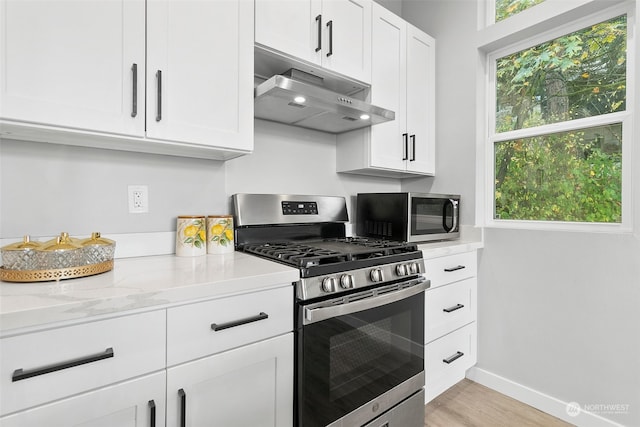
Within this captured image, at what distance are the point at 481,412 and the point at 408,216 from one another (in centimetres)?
122

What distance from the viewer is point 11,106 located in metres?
0.92

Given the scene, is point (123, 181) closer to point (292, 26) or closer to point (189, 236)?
point (189, 236)

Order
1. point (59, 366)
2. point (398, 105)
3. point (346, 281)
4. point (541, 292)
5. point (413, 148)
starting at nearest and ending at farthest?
point (59, 366) → point (346, 281) → point (541, 292) → point (398, 105) → point (413, 148)

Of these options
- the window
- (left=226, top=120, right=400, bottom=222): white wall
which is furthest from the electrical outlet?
the window

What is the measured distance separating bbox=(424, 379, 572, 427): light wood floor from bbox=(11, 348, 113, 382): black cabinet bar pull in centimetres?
166

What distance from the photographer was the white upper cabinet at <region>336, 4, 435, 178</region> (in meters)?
1.96

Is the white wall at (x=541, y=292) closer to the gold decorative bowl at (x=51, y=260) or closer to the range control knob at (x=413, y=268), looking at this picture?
the range control knob at (x=413, y=268)

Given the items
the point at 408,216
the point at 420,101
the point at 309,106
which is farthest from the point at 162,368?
the point at 420,101

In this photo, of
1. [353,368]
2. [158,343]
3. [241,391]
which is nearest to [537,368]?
[353,368]

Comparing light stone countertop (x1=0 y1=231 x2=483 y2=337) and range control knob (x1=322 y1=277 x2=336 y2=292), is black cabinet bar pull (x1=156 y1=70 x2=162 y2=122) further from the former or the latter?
range control knob (x1=322 y1=277 x2=336 y2=292)

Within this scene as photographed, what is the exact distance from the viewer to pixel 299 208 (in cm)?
190

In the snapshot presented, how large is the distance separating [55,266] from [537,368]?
246 cm

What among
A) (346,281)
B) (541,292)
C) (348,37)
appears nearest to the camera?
(346,281)

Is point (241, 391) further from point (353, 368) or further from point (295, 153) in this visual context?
point (295, 153)
